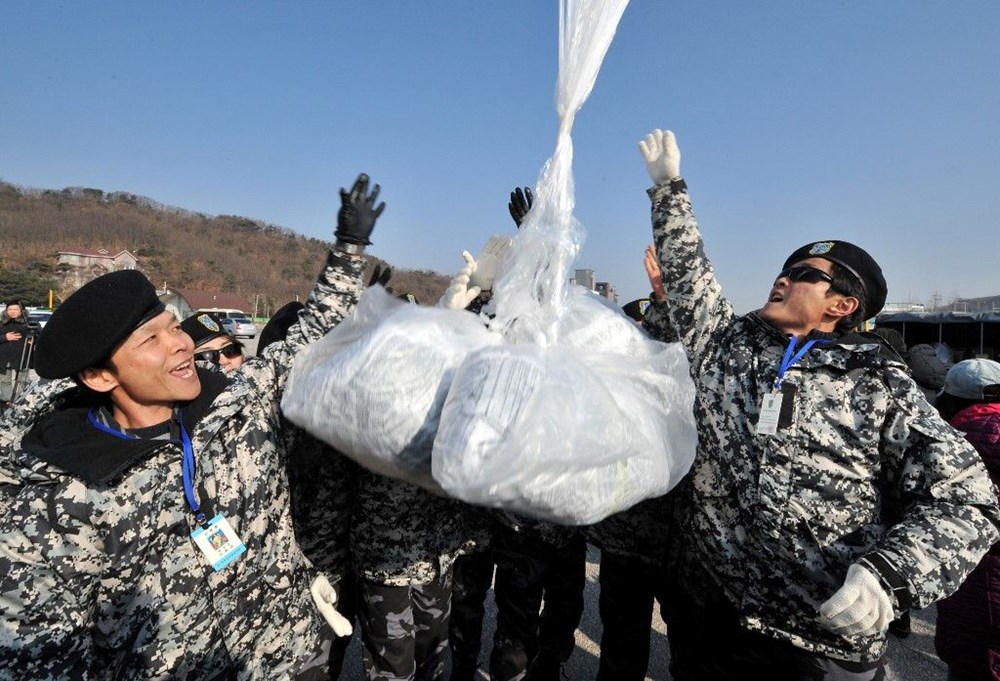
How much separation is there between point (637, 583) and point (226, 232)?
9104 cm

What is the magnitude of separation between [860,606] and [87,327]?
1966 millimetres

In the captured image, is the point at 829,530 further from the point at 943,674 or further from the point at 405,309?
the point at 943,674

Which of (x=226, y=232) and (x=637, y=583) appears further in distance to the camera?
(x=226, y=232)

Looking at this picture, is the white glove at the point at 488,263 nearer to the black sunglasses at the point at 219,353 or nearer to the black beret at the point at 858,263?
the black beret at the point at 858,263

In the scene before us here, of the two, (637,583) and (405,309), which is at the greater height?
(405,309)

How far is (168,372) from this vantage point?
1.48 meters

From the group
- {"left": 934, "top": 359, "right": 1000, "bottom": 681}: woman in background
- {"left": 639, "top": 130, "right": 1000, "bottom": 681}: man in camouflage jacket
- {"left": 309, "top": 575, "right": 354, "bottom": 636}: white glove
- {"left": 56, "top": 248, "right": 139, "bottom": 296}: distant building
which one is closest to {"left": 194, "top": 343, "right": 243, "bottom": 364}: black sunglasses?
{"left": 309, "top": 575, "right": 354, "bottom": 636}: white glove

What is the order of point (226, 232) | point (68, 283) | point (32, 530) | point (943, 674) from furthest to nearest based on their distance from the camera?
point (226, 232) → point (68, 283) → point (943, 674) → point (32, 530)

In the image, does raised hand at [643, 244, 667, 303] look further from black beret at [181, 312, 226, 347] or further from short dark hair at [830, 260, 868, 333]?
black beret at [181, 312, 226, 347]

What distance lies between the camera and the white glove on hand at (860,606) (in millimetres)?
1266

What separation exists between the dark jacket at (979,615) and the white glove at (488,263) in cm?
187

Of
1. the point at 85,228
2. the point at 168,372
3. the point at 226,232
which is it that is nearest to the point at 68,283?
the point at 85,228

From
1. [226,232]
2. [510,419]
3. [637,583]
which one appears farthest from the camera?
[226,232]

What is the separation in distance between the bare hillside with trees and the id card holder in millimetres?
45833
